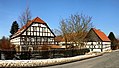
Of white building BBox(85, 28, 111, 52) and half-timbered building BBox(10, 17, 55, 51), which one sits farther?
white building BBox(85, 28, 111, 52)

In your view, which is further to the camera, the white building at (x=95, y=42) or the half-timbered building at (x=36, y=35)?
the white building at (x=95, y=42)

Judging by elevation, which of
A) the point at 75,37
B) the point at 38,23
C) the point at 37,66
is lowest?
the point at 37,66

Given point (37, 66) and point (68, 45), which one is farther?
point (68, 45)

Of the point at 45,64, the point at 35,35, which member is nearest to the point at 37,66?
the point at 45,64

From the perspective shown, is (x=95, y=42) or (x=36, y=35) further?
(x=95, y=42)

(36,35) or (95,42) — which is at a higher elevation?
(36,35)

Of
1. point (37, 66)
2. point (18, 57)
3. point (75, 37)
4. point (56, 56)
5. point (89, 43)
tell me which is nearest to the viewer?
point (37, 66)

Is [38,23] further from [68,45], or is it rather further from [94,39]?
[94,39]

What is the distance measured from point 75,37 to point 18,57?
25.4 metres

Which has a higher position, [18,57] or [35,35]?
[35,35]

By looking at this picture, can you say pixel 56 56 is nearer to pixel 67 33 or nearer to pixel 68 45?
pixel 67 33

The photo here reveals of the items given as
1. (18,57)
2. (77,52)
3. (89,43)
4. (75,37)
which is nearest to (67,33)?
(75,37)

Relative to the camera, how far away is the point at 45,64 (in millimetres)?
24188

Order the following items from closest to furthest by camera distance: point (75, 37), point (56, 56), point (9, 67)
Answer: point (9, 67)
point (56, 56)
point (75, 37)
